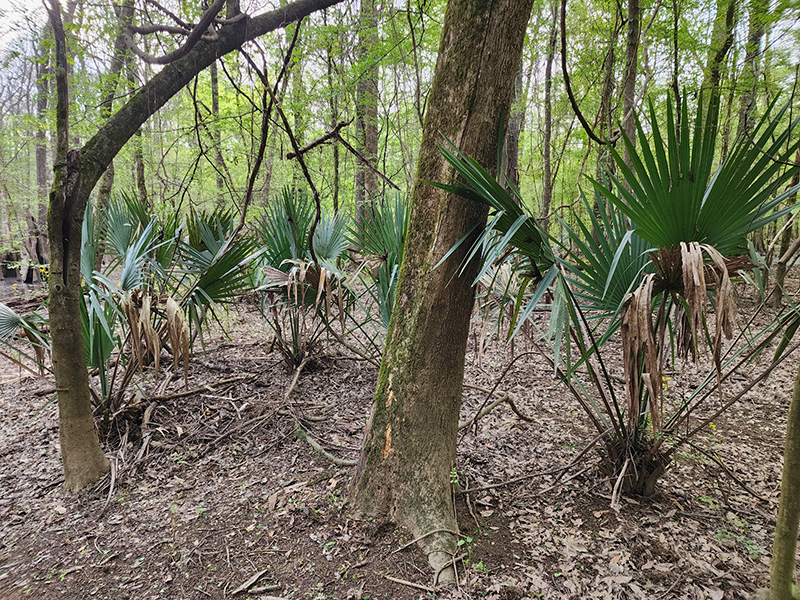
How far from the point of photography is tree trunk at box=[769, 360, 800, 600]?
1105mm

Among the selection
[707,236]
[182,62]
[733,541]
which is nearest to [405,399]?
[707,236]

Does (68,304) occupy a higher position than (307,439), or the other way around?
(68,304)

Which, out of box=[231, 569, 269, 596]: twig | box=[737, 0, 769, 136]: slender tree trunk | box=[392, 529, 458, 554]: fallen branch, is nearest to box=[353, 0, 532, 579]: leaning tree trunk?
box=[392, 529, 458, 554]: fallen branch

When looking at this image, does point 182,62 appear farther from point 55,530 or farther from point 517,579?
point 517,579

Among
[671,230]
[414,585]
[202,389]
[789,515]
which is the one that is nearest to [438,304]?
[671,230]

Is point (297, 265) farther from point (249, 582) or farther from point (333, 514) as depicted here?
point (249, 582)

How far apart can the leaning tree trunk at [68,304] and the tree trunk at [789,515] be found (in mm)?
3024

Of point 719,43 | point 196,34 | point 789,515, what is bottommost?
point 789,515

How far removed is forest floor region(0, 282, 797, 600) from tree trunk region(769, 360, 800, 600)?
66 centimetres

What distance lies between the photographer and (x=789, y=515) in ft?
3.67

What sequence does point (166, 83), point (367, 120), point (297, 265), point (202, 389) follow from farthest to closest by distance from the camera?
1. point (367, 120)
2. point (202, 389)
3. point (297, 265)
4. point (166, 83)

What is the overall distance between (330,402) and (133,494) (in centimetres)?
154

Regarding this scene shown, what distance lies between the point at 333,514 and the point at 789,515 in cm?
174

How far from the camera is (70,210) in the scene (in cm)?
211
